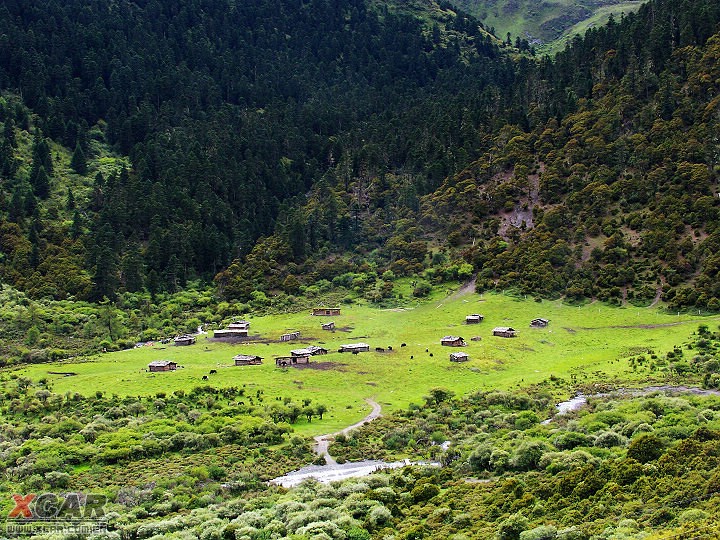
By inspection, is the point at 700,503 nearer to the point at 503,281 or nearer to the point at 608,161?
the point at 503,281

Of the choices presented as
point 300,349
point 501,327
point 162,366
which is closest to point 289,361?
point 300,349

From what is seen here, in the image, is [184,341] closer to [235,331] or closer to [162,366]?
[235,331]

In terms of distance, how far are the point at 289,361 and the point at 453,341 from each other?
25.0m

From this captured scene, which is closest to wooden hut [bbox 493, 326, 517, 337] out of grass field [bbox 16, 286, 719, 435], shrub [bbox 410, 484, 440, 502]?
grass field [bbox 16, 286, 719, 435]

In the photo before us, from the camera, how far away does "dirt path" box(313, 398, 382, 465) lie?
74.3m

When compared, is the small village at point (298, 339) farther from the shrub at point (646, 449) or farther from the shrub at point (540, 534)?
the shrub at point (540, 534)

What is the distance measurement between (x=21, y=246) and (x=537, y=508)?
415 ft

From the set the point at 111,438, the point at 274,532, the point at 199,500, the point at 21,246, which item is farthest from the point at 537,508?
the point at 21,246

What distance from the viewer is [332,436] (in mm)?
79750

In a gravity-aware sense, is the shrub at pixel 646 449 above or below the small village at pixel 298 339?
below

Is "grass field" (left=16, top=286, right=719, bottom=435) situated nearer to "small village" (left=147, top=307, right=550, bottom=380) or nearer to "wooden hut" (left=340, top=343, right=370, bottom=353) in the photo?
"small village" (left=147, top=307, right=550, bottom=380)

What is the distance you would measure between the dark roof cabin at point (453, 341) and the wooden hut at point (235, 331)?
3339 cm

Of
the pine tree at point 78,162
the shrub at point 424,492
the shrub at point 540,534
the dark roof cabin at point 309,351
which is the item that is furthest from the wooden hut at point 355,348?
the pine tree at point 78,162

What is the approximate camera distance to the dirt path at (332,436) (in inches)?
2926
